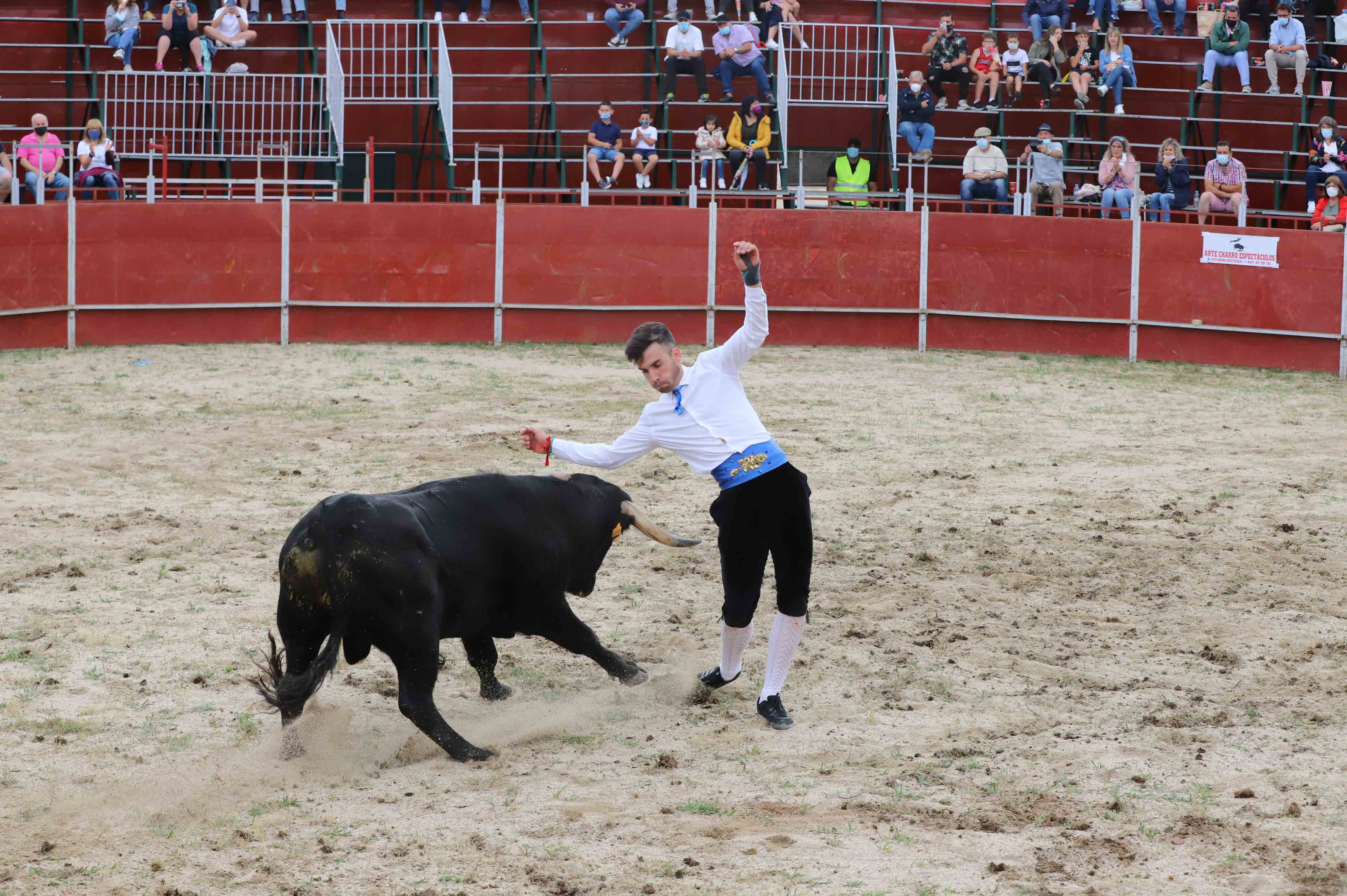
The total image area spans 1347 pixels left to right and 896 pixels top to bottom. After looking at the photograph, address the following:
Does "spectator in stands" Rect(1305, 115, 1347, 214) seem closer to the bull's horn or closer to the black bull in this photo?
the bull's horn

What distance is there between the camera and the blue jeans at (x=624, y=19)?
2205cm

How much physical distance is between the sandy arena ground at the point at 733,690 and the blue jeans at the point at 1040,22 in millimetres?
11424

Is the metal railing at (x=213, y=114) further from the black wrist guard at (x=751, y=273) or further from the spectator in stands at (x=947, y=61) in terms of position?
the black wrist guard at (x=751, y=273)

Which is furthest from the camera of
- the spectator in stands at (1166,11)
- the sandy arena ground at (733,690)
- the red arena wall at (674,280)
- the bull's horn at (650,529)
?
the spectator in stands at (1166,11)

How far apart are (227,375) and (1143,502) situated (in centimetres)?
830

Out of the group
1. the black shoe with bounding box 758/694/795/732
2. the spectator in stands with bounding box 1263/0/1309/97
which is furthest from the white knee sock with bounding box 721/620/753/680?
the spectator in stands with bounding box 1263/0/1309/97

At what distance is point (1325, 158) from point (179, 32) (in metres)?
14.8

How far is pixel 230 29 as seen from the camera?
21.3 m

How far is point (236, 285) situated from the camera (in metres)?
16.5

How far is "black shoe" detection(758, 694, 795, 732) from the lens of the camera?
594 cm

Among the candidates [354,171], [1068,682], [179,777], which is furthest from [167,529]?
[354,171]

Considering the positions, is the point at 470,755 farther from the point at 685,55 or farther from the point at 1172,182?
the point at 685,55

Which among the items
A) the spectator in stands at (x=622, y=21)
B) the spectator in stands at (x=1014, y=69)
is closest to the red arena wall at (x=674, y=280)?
the spectator in stands at (x=1014, y=69)

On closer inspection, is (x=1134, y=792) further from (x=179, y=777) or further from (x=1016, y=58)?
(x=1016, y=58)
